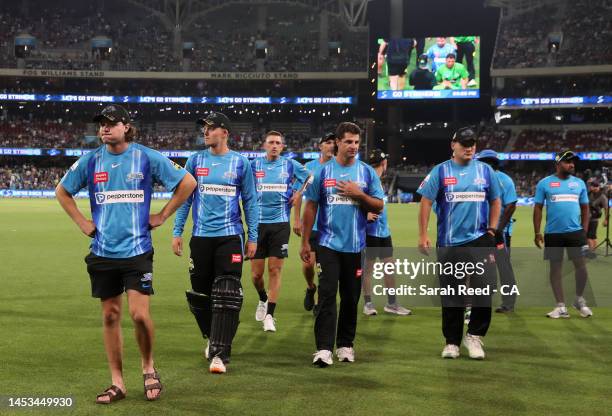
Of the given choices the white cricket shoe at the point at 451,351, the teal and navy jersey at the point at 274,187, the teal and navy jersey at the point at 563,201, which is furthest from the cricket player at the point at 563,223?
the teal and navy jersey at the point at 274,187

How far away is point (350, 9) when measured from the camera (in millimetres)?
74812

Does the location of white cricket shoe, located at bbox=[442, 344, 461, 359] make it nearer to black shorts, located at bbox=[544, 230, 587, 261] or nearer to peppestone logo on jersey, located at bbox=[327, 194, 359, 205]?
peppestone logo on jersey, located at bbox=[327, 194, 359, 205]

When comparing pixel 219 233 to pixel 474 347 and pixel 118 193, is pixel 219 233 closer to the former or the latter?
pixel 118 193

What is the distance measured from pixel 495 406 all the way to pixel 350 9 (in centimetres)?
7201

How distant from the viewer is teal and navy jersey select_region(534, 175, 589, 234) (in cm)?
1014

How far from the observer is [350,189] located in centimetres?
A: 716

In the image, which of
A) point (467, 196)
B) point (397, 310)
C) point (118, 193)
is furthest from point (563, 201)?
point (118, 193)

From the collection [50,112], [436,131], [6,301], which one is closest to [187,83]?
[50,112]

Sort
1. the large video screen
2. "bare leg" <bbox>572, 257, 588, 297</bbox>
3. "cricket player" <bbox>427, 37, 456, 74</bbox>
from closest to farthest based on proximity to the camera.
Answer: "bare leg" <bbox>572, 257, 588, 297</bbox>, "cricket player" <bbox>427, 37, 456, 74</bbox>, the large video screen

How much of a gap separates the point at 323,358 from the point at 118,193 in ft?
8.03

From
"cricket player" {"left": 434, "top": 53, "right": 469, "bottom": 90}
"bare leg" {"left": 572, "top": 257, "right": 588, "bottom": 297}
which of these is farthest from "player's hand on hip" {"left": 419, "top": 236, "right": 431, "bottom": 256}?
"cricket player" {"left": 434, "top": 53, "right": 469, "bottom": 90}

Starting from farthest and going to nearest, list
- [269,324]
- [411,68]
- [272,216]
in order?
1. [411,68]
2. [272,216]
3. [269,324]

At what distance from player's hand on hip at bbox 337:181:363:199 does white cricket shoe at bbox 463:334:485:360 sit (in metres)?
1.83

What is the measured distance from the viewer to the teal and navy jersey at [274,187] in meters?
9.48
